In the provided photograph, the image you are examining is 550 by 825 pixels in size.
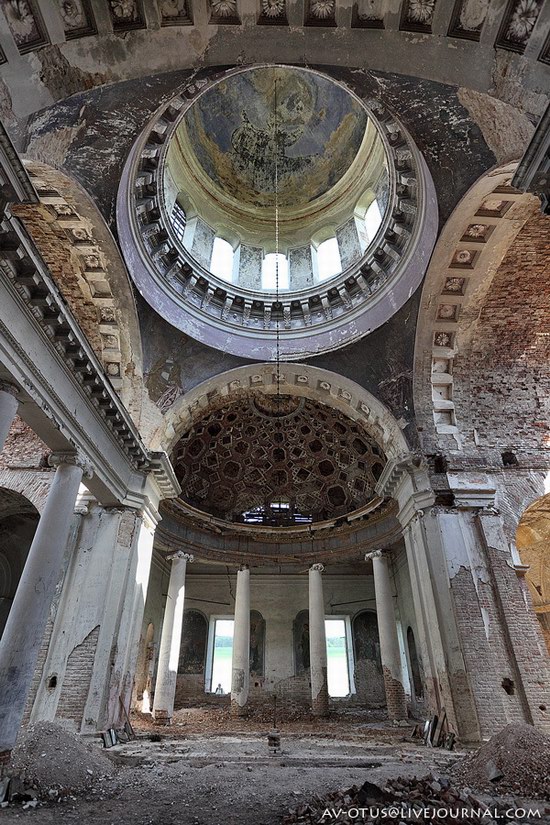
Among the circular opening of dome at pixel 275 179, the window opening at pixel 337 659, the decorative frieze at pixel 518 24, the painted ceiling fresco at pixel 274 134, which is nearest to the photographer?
the decorative frieze at pixel 518 24

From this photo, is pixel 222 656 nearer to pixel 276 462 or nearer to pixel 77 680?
pixel 276 462

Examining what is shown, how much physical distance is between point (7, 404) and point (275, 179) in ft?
44.7

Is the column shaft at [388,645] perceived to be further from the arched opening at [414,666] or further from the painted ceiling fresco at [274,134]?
the painted ceiling fresco at [274,134]

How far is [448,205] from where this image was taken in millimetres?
8602

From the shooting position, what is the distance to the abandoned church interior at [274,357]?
4301 mm

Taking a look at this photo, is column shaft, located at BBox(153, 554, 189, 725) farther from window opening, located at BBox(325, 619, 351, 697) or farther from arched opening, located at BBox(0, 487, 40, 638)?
window opening, located at BBox(325, 619, 351, 697)

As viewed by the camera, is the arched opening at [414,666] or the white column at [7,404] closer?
the white column at [7,404]

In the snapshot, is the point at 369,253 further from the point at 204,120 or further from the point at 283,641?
the point at 283,641

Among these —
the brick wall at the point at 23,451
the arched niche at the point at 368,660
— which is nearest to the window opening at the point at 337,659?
the arched niche at the point at 368,660

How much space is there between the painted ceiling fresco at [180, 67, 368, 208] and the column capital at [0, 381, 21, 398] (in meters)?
11.4

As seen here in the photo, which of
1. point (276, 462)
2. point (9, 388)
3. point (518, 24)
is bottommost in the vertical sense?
point (9, 388)

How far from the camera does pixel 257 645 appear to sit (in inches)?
700

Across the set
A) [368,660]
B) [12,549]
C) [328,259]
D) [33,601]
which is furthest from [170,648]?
[328,259]

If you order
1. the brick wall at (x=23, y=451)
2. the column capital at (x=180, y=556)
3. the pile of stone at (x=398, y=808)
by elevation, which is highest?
the brick wall at (x=23, y=451)
